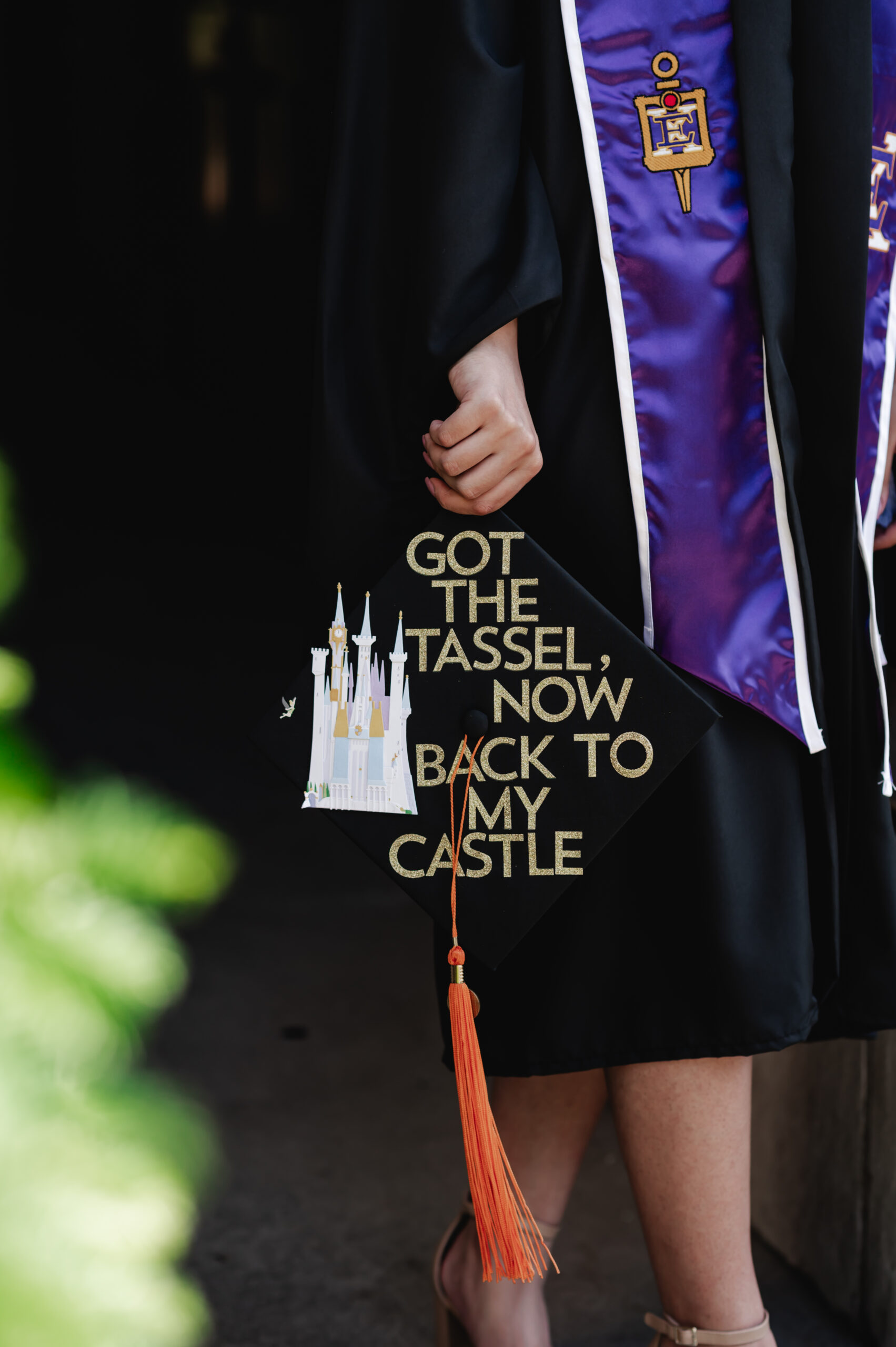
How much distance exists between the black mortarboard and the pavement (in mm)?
791

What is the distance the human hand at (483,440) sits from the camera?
840 millimetres

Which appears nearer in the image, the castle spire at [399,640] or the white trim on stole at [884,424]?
the castle spire at [399,640]

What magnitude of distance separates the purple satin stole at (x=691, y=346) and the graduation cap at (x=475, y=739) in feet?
0.33

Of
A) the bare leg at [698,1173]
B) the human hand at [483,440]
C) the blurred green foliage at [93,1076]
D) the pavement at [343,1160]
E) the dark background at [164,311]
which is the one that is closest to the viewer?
the blurred green foliage at [93,1076]

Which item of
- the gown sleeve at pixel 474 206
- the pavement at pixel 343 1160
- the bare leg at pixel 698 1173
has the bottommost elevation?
the pavement at pixel 343 1160

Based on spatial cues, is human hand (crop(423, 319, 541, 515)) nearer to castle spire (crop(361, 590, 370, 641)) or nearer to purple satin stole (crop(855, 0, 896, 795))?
castle spire (crop(361, 590, 370, 641))

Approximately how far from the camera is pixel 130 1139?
12.5 inches

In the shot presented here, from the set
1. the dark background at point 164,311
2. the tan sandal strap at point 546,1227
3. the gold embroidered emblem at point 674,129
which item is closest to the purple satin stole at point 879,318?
the gold embroidered emblem at point 674,129

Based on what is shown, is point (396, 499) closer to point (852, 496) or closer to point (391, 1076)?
point (852, 496)

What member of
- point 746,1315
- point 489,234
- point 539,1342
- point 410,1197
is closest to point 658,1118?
point 746,1315

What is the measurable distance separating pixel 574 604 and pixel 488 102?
0.37 metres

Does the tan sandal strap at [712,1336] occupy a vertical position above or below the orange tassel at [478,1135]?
below

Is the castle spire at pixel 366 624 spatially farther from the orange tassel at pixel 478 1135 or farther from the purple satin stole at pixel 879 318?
the purple satin stole at pixel 879 318

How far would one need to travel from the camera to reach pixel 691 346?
3.00 feet
